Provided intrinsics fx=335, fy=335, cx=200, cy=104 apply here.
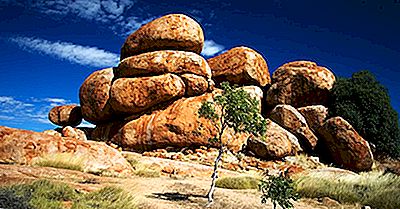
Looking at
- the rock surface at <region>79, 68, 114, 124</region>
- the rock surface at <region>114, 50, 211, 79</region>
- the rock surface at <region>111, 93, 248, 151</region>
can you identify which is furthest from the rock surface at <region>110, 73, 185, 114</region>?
the rock surface at <region>79, 68, 114, 124</region>

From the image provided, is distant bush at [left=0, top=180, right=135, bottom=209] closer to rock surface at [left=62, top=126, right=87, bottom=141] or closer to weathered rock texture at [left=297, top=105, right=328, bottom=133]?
rock surface at [left=62, top=126, right=87, bottom=141]

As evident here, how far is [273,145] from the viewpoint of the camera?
2072 cm

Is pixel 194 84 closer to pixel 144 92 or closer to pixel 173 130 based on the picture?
pixel 144 92

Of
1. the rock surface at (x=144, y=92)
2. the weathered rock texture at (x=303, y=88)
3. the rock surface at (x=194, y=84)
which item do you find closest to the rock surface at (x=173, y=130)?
the rock surface at (x=194, y=84)

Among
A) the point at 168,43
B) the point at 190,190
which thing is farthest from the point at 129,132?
the point at 190,190

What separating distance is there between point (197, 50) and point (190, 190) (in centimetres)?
1709

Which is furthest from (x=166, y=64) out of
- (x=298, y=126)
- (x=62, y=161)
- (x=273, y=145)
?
(x=62, y=161)

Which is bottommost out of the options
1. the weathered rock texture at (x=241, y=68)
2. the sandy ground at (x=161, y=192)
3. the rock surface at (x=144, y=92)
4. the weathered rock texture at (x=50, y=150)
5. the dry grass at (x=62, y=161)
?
the sandy ground at (x=161, y=192)

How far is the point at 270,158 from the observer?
68.5ft

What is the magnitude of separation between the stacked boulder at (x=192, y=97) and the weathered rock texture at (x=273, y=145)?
0.06m

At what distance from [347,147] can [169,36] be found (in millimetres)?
14819

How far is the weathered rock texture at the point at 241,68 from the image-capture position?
26.6 meters

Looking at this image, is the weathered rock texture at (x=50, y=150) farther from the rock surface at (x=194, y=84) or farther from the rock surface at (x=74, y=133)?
the rock surface at (x=74, y=133)

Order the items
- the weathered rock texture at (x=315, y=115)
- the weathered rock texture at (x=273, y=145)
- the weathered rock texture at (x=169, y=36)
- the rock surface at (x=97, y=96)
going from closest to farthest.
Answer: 1. the weathered rock texture at (x=273, y=145)
2. the weathered rock texture at (x=315, y=115)
3. the weathered rock texture at (x=169, y=36)
4. the rock surface at (x=97, y=96)
